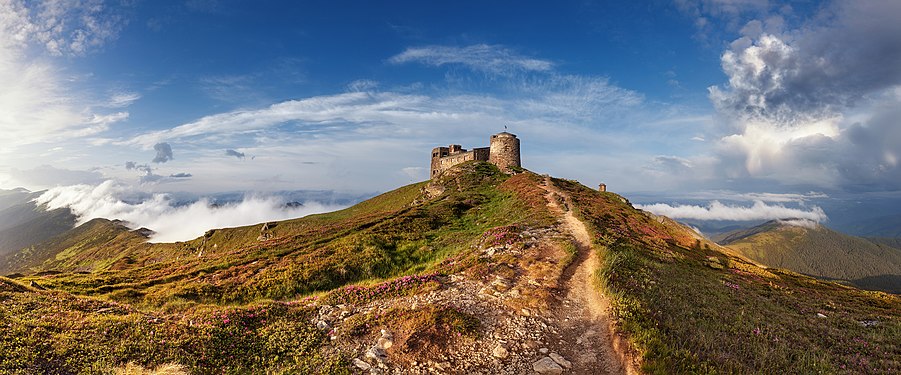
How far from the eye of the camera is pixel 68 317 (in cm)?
1347

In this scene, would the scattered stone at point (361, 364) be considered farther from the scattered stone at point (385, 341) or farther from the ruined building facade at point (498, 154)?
the ruined building facade at point (498, 154)

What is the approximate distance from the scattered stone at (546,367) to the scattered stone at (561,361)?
0.60 ft

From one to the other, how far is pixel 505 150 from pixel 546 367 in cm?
8741

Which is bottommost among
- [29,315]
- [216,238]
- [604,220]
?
[216,238]

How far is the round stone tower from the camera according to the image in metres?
96.5

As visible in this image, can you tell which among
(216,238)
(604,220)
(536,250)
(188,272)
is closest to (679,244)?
(604,220)

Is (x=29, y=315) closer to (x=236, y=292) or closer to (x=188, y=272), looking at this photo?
(x=236, y=292)

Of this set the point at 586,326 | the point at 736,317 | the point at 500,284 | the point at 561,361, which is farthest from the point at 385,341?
the point at 736,317

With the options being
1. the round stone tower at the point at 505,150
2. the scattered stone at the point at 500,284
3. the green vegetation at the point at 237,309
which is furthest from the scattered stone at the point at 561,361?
the round stone tower at the point at 505,150

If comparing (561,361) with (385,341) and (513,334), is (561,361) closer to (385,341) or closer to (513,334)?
(513,334)

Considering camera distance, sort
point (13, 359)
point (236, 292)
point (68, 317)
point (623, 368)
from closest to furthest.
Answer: point (13, 359) → point (623, 368) → point (68, 317) → point (236, 292)

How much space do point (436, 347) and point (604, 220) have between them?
1204 inches

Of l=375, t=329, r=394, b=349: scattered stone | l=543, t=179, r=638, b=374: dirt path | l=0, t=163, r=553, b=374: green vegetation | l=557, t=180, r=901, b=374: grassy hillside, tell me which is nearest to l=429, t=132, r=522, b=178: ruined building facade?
l=0, t=163, r=553, b=374: green vegetation

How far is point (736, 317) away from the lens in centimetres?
1705
